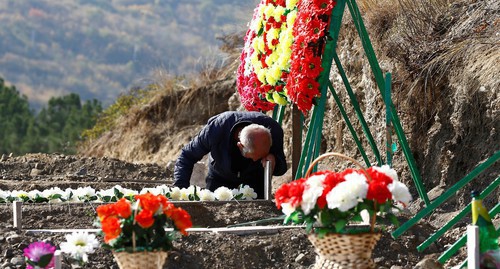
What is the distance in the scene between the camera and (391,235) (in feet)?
25.1

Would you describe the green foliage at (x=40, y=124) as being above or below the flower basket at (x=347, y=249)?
below

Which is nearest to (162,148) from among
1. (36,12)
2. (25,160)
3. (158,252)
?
(25,160)

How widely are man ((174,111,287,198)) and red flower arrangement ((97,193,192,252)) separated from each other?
11.8ft

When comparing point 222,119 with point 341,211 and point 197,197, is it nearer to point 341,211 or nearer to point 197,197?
point 197,197

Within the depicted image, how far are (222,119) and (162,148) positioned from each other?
893 cm

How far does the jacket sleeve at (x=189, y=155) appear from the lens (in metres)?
9.77

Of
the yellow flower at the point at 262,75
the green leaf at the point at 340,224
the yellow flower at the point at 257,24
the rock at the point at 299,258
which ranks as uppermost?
the yellow flower at the point at 257,24

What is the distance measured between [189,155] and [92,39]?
115 m

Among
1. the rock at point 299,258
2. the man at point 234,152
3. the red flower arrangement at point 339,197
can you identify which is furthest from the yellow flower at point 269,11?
the red flower arrangement at point 339,197

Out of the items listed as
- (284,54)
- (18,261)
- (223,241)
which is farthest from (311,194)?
(284,54)

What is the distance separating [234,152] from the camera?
9875mm

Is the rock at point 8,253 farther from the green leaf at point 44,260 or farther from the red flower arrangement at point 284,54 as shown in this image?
the red flower arrangement at point 284,54

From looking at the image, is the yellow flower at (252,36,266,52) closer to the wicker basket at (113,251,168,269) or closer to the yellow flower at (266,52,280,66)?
the yellow flower at (266,52,280,66)

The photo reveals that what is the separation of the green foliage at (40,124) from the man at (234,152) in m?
17.7
